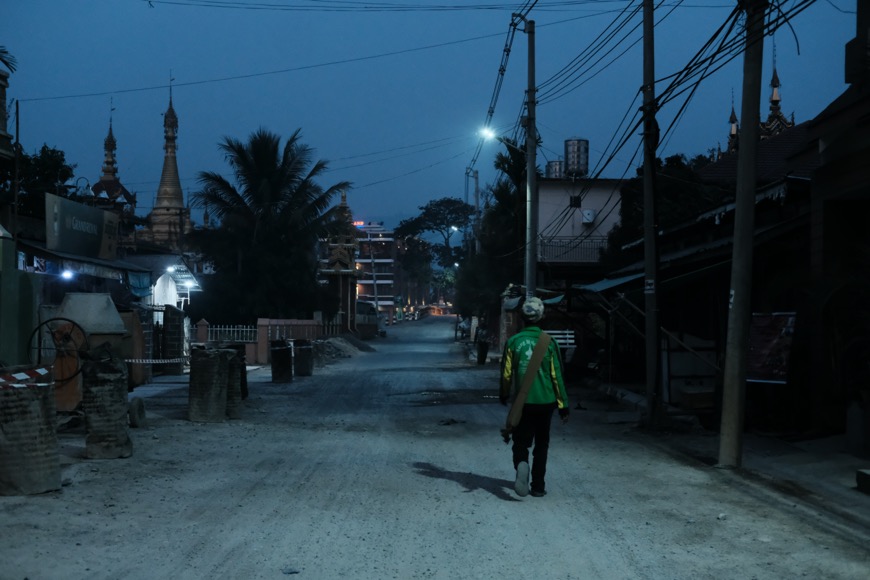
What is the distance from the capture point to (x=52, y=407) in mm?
8430

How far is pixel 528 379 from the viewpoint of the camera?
852 centimetres

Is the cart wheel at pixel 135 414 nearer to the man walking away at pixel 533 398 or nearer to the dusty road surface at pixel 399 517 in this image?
the dusty road surface at pixel 399 517

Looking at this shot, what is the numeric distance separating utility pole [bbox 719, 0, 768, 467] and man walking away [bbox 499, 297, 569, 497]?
2865mm

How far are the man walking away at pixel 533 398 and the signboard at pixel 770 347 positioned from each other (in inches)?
198

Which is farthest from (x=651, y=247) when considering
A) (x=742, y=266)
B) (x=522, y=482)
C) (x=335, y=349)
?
(x=335, y=349)

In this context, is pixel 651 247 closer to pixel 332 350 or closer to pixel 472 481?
pixel 472 481

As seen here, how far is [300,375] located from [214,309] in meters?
15.7

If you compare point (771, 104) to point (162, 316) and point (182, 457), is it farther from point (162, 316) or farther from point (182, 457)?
point (182, 457)

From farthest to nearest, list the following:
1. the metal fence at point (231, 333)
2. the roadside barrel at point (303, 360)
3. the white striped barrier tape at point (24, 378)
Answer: the metal fence at point (231, 333) < the roadside barrel at point (303, 360) < the white striped barrier tape at point (24, 378)

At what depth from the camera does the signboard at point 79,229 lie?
21.6m

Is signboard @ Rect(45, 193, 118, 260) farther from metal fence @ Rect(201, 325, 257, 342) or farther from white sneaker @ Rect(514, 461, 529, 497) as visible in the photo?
white sneaker @ Rect(514, 461, 529, 497)

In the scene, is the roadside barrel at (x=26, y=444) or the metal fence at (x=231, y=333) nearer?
the roadside barrel at (x=26, y=444)

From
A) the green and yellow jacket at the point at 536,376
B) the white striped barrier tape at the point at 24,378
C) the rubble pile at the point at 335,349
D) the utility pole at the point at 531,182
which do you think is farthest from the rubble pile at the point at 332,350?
the green and yellow jacket at the point at 536,376

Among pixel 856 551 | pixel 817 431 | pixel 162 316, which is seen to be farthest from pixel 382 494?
pixel 162 316
